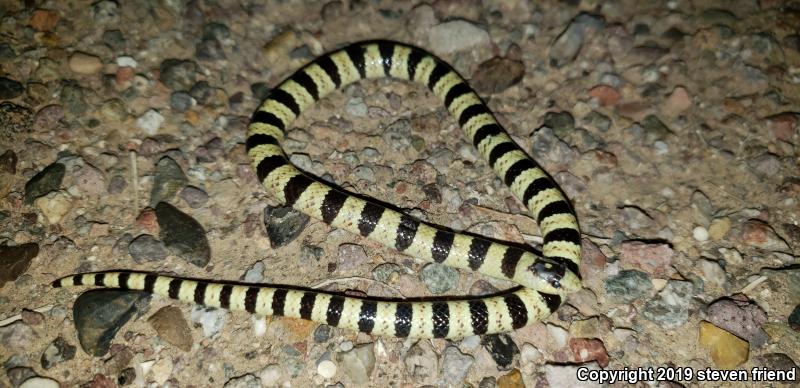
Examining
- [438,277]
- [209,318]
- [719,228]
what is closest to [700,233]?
[719,228]

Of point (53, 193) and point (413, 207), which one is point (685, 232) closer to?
point (413, 207)

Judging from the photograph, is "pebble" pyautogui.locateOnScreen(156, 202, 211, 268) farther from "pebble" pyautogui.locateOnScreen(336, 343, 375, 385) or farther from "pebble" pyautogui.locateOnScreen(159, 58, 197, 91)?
"pebble" pyautogui.locateOnScreen(159, 58, 197, 91)

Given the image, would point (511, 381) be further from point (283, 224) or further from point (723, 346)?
point (283, 224)

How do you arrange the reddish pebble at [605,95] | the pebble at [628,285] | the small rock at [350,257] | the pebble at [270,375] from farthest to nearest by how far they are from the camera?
1. the reddish pebble at [605,95]
2. the small rock at [350,257]
3. the pebble at [628,285]
4. the pebble at [270,375]

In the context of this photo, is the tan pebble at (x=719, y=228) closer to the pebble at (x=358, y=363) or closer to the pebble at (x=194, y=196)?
the pebble at (x=358, y=363)

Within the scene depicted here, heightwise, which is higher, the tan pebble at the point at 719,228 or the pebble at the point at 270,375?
the tan pebble at the point at 719,228

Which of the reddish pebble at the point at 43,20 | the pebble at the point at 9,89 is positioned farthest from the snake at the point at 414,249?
the reddish pebble at the point at 43,20

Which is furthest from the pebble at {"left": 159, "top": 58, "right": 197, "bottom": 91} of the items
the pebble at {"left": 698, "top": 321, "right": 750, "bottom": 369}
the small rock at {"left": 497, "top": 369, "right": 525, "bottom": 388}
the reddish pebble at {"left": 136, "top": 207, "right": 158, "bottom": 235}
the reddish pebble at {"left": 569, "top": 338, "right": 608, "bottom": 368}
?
the pebble at {"left": 698, "top": 321, "right": 750, "bottom": 369}
